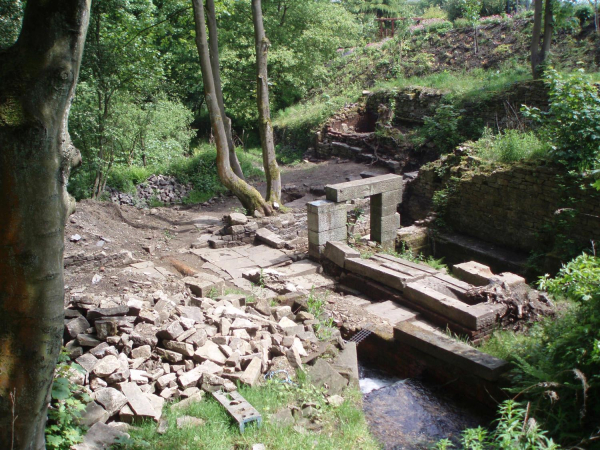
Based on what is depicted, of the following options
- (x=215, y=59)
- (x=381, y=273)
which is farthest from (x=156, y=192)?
(x=381, y=273)

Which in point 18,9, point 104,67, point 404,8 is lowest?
point 104,67

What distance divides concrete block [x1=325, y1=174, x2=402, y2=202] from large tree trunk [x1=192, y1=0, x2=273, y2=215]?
3.39 metres

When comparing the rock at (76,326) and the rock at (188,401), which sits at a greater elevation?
the rock at (76,326)

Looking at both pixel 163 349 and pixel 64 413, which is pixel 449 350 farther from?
pixel 64 413

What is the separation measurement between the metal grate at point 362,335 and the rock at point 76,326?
137 inches

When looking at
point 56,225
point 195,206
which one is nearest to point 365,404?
point 56,225

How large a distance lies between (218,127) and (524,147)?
6.91 meters

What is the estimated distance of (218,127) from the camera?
39.6 feet

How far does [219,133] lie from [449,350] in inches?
314

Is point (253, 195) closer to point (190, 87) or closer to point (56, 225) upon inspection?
point (56, 225)

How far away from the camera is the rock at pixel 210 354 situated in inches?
212

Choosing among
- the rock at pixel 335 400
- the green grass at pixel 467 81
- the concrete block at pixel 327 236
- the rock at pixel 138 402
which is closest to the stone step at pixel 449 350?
the rock at pixel 335 400

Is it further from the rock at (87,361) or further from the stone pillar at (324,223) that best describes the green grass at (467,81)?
the rock at (87,361)

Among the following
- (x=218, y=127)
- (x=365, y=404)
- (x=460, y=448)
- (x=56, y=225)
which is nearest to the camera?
(x=56, y=225)
